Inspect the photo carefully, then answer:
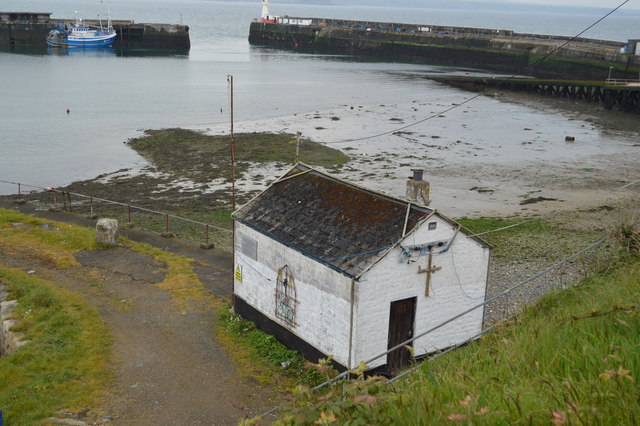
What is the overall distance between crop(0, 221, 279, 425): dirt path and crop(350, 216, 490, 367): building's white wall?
2.67 m

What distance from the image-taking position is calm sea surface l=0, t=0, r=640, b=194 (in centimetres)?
4522

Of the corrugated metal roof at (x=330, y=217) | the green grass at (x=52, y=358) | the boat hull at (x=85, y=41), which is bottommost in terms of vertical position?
the green grass at (x=52, y=358)

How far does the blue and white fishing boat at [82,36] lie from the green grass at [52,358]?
104 meters

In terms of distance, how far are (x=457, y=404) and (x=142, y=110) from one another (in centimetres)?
6151

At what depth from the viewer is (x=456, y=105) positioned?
221ft

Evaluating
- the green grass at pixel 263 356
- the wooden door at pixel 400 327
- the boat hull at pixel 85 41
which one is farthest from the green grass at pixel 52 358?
the boat hull at pixel 85 41

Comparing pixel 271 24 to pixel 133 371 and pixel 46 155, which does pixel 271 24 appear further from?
pixel 133 371

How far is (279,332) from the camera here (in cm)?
1543

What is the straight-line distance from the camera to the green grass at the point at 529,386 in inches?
207

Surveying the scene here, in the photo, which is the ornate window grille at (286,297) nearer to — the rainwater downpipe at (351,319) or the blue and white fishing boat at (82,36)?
the rainwater downpipe at (351,319)

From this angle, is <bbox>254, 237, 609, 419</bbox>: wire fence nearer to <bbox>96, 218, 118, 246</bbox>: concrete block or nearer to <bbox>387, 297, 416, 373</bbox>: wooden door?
<bbox>387, 297, 416, 373</bbox>: wooden door

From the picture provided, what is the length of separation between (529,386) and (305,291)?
27.6ft

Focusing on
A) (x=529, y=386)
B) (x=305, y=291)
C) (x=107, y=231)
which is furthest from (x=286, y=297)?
A: (x=107, y=231)

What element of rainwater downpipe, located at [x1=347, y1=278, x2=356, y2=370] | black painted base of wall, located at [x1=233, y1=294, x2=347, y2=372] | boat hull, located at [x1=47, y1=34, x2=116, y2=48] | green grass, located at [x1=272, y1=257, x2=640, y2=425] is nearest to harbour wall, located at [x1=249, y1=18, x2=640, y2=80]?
boat hull, located at [x1=47, y1=34, x2=116, y2=48]
